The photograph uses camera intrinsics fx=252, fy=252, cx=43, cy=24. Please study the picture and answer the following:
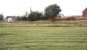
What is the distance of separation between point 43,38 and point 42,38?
0.02 meters

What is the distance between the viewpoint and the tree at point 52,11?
10.1 ft

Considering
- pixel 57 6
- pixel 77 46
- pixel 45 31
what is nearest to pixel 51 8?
pixel 57 6

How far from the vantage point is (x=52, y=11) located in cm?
312

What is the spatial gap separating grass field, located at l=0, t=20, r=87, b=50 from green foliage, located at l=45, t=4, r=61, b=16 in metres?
0.23

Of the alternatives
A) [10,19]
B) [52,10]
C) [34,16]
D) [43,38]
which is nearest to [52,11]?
[52,10]

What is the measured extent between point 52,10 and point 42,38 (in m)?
0.37

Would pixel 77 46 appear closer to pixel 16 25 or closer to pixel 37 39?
pixel 37 39

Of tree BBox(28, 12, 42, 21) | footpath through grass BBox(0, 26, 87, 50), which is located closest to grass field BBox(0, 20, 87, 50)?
footpath through grass BBox(0, 26, 87, 50)

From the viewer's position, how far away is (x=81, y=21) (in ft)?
10.5

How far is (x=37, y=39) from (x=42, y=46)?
163mm

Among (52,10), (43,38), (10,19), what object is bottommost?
(43,38)

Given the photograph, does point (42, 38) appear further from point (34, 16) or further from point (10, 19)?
point (10, 19)

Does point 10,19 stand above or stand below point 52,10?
below

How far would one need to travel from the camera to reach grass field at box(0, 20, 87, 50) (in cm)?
293
